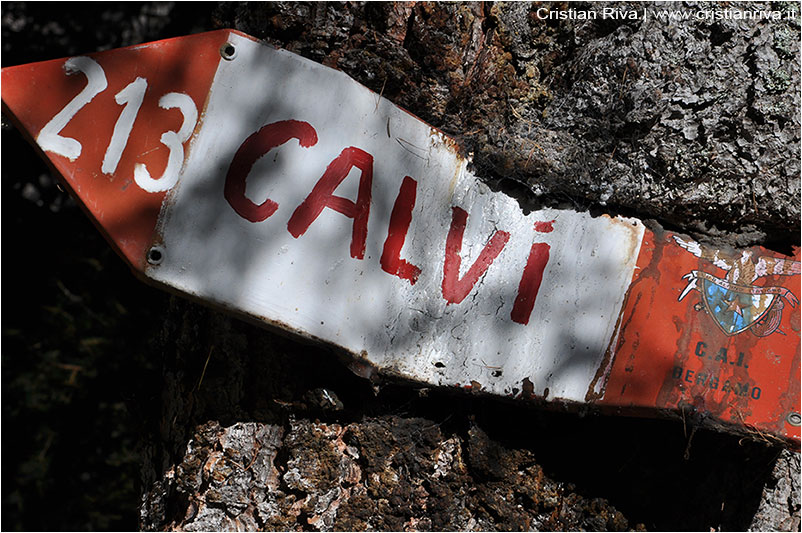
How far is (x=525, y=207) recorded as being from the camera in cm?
143

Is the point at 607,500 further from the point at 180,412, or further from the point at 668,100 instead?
the point at 180,412

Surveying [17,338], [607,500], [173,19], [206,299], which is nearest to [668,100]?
[607,500]

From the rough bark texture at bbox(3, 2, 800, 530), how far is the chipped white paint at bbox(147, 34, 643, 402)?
83 mm

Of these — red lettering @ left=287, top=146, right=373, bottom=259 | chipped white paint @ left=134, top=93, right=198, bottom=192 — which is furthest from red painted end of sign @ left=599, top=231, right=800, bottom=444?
chipped white paint @ left=134, top=93, right=198, bottom=192

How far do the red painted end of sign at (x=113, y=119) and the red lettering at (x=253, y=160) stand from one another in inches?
3.7

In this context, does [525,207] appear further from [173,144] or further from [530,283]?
[173,144]

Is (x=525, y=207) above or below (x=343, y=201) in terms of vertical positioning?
above

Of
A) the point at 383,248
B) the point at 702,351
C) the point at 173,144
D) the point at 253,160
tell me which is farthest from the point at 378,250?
the point at 702,351

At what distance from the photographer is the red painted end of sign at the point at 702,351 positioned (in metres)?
1.32

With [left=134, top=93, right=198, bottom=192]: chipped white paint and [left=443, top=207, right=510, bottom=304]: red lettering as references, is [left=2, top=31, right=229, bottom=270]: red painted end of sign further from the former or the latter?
[left=443, top=207, right=510, bottom=304]: red lettering

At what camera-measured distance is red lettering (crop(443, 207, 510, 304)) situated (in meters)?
1.38

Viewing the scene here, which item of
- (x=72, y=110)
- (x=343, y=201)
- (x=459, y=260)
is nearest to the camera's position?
(x=72, y=110)

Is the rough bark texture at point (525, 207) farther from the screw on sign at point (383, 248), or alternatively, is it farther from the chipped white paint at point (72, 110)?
the chipped white paint at point (72, 110)

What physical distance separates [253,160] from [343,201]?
7.4 inches
